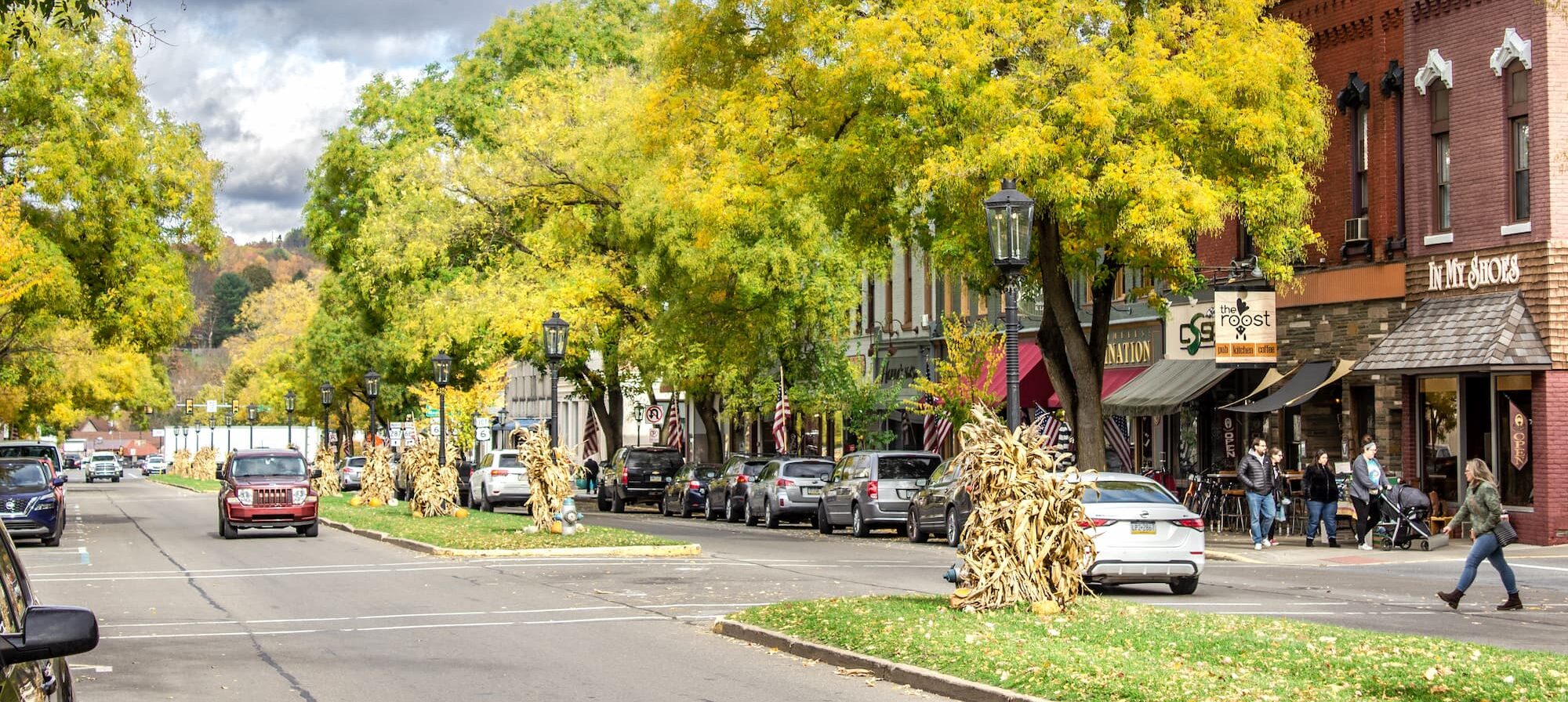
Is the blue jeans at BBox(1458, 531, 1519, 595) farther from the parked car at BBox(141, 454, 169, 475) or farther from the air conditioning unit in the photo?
the parked car at BBox(141, 454, 169, 475)

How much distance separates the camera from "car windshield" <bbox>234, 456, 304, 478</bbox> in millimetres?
34969

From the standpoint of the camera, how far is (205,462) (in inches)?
3888

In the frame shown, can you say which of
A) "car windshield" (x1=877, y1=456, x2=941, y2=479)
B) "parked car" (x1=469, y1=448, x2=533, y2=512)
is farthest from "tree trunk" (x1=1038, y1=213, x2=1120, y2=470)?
"parked car" (x1=469, y1=448, x2=533, y2=512)

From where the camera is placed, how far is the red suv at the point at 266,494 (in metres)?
34.1

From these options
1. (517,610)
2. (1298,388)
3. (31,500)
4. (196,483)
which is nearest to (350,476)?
(196,483)

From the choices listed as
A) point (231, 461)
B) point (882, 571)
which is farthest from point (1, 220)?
point (882, 571)

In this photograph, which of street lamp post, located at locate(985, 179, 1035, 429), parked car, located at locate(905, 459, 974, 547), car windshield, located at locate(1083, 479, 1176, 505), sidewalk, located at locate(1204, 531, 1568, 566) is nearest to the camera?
street lamp post, located at locate(985, 179, 1035, 429)

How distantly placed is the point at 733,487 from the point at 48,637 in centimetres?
3839

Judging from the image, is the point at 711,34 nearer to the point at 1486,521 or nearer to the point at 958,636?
the point at 1486,521

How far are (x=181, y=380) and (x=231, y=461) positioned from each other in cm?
16421

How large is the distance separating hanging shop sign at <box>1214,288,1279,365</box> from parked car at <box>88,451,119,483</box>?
93.9 m

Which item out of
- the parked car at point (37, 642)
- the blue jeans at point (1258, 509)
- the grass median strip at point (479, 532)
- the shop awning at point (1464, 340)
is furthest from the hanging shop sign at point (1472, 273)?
the parked car at point (37, 642)

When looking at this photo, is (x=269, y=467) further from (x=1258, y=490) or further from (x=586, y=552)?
(x=1258, y=490)

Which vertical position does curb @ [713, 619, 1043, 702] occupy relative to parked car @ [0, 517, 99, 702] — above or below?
below
